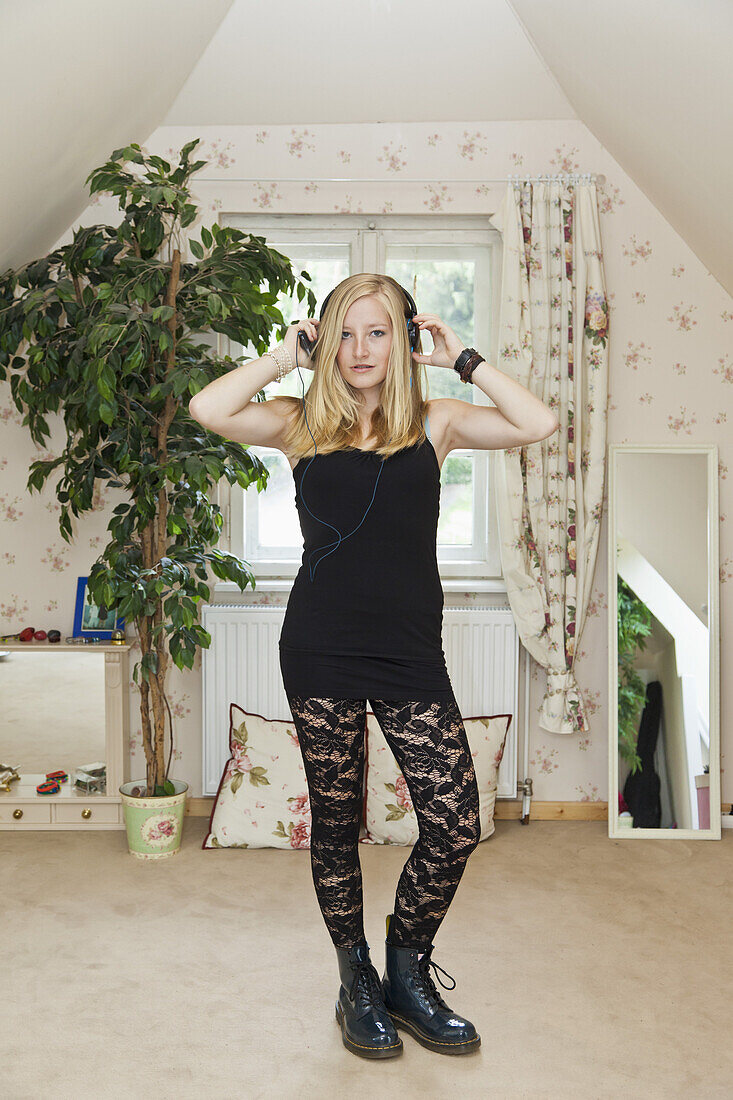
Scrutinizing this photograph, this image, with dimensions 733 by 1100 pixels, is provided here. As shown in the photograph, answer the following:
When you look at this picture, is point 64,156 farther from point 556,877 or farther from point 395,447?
point 556,877

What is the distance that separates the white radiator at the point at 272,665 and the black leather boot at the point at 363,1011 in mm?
1397

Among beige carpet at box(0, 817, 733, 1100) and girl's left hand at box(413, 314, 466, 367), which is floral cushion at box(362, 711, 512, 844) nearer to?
beige carpet at box(0, 817, 733, 1100)

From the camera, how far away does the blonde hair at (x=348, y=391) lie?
Answer: 6.21ft

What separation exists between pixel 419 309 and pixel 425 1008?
2344mm

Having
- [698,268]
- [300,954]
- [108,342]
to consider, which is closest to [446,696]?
[300,954]

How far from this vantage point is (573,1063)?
1.95m

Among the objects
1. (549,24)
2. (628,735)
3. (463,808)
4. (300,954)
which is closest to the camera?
(463,808)

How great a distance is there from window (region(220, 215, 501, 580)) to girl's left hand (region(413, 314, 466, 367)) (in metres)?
1.51

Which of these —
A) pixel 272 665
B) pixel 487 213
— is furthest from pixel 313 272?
pixel 272 665

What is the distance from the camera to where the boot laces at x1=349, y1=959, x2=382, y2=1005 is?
199 centimetres

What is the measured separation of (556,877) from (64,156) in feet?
8.33

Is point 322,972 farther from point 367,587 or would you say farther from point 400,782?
point 367,587

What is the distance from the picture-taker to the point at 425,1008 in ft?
6.54

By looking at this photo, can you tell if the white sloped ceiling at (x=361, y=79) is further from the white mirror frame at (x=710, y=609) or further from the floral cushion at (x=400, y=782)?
the floral cushion at (x=400, y=782)
